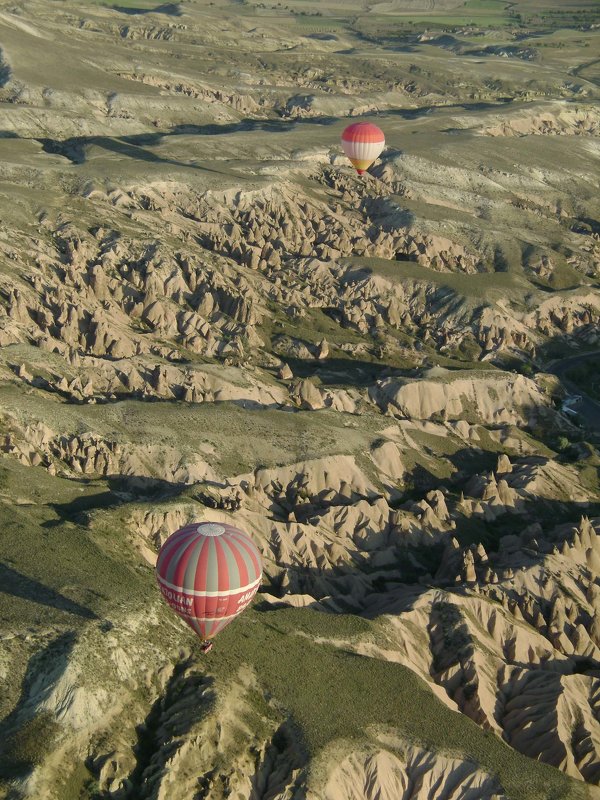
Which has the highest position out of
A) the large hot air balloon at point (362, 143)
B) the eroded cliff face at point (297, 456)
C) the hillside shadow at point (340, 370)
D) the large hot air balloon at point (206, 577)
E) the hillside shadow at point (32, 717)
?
the large hot air balloon at point (362, 143)

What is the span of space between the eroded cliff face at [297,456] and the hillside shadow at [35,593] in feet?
0.56

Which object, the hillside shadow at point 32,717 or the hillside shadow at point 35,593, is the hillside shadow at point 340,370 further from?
the hillside shadow at point 32,717

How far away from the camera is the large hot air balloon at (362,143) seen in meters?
126

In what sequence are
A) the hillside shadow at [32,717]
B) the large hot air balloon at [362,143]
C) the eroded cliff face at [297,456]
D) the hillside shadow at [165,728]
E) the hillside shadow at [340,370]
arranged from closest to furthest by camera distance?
1. the hillside shadow at [32,717]
2. the hillside shadow at [165,728]
3. the eroded cliff face at [297,456]
4. the hillside shadow at [340,370]
5. the large hot air balloon at [362,143]

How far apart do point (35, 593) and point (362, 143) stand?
306ft

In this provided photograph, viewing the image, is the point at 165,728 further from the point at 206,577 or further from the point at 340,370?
the point at 340,370

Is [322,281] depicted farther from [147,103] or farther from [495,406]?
[147,103]

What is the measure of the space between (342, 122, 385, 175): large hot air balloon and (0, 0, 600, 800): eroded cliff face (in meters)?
9.53

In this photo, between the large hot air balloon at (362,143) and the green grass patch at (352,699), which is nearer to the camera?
the green grass patch at (352,699)

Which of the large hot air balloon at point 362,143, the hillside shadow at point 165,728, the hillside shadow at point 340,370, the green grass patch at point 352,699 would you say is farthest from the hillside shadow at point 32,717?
the large hot air balloon at point 362,143

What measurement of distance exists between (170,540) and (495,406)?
180ft

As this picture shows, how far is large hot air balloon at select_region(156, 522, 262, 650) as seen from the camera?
140 feet

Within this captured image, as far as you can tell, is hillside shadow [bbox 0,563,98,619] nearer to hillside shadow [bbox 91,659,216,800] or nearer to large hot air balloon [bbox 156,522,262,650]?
large hot air balloon [bbox 156,522,262,650]

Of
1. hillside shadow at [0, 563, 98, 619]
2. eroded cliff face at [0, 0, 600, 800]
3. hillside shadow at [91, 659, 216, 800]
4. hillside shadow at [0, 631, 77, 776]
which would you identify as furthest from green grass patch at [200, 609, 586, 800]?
hillside shadow at [0, 631, 77, 776]
